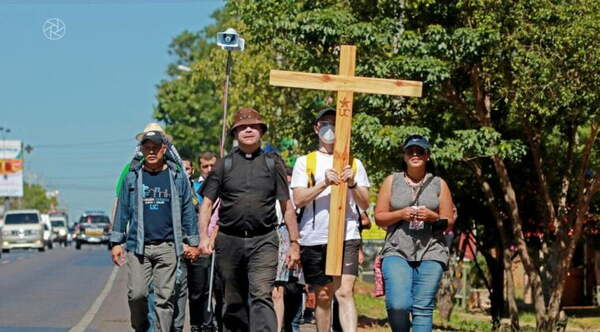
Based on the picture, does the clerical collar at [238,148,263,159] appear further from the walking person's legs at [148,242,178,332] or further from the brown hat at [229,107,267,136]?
the walking person's legs at [148,242,178,332]

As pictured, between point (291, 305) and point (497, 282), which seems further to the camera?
point (497, 282)

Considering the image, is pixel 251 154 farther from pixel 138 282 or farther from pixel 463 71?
pixel 463 71

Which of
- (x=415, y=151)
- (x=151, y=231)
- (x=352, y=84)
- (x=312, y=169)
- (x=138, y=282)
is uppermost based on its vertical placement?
(x=352, y=84)

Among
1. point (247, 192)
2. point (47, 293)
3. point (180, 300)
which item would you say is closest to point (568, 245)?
point (47, 293)

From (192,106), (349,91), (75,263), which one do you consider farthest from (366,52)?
(192,106)

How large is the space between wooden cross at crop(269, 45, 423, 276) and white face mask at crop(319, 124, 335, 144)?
32 cm

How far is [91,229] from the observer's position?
6844 centimetres

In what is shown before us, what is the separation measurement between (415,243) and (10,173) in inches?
4380

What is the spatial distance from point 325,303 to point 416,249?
3.29 ft

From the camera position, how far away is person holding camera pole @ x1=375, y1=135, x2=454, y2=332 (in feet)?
32.2

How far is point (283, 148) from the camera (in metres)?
30.0

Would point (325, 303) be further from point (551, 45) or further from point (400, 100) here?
point (400, 100)

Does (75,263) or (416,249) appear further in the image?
(75,263)

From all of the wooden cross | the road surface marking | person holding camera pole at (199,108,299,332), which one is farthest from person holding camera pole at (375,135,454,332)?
the road surface marking
